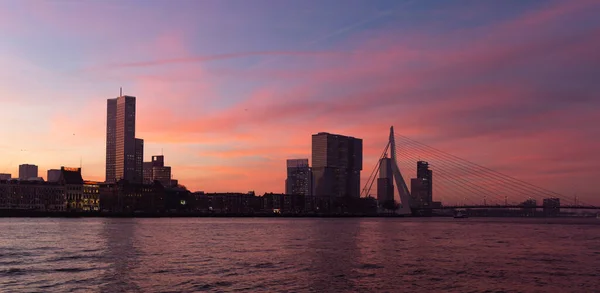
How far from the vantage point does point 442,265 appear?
61.9 metres

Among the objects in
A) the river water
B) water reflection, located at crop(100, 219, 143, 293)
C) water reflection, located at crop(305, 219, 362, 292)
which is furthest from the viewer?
water reflection, located at crop(305, 219, 362, 292)

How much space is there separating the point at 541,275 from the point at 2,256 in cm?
5729

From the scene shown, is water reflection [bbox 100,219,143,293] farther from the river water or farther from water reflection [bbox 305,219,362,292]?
water reflection [bbox 305,219,362,292]

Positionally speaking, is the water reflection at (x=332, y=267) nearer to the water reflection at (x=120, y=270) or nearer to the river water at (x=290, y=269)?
the river water at (x=290, y=269)

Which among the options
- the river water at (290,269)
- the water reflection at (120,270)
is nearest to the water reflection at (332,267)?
the river water at (290,269)

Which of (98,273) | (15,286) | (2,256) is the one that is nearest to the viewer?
(15,286)

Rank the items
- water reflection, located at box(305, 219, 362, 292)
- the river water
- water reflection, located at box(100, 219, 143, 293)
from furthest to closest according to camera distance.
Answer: water reflection, located at box(305, 219, 362, 292) → the river water → water reflection, located at box(100, 219, 143, 293)

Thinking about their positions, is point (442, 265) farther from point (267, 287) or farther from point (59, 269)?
point (59, 269)

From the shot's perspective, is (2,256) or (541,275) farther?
(2,256)

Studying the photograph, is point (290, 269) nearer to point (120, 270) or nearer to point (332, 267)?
point (332, 267)

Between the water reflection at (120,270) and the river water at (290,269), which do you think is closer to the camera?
the water reflection at (120,270)

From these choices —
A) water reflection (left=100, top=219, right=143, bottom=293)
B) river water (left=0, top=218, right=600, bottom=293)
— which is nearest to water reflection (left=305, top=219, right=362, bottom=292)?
river water (left=0, top=218, right=600, bottom=293)

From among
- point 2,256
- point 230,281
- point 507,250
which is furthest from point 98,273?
point 507,250

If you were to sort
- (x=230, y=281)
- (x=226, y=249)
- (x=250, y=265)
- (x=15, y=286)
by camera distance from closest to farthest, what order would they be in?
(x=15, y=286) < (x=230, y=281) < (x=250, y=265) < (x=226, y=249)
